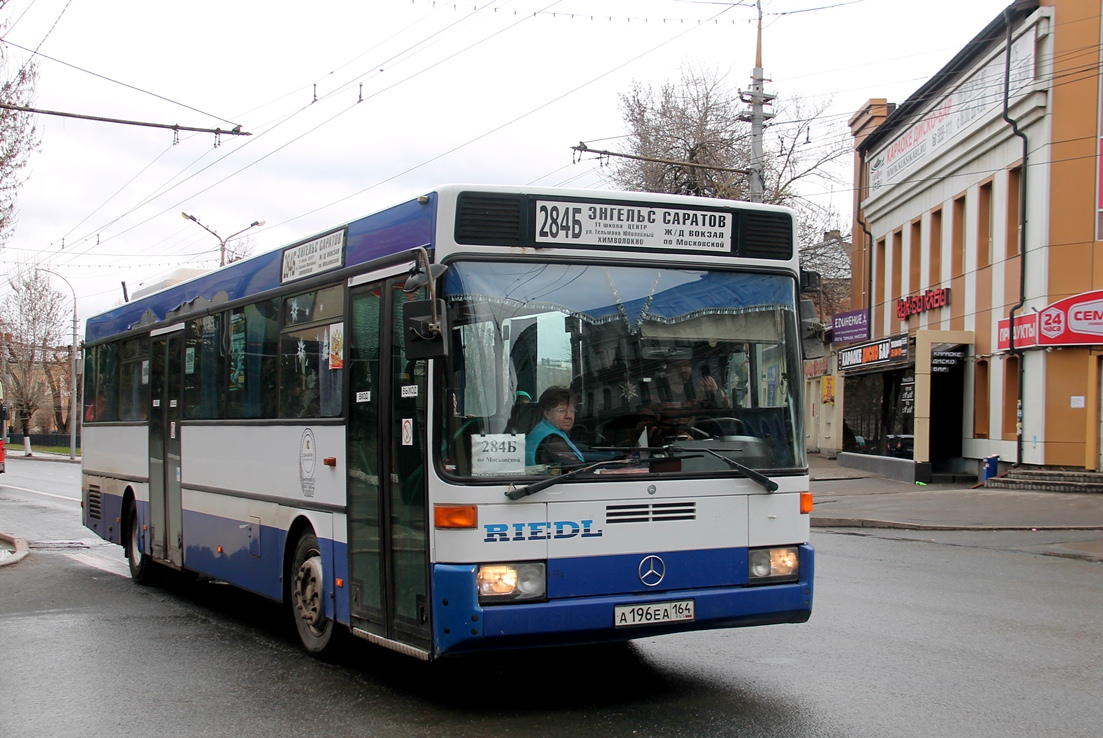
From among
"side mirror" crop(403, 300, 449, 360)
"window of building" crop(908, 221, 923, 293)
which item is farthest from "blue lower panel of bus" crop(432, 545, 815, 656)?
"window of building" crop(908, 221, 923, 293)

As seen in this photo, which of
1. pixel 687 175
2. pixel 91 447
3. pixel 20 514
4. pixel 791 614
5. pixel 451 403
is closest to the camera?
pixel 451 403

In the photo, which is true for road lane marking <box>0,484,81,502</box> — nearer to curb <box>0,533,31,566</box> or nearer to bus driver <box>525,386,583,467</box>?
curb <box>0,533,31,566</box>

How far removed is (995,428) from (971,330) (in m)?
2.64

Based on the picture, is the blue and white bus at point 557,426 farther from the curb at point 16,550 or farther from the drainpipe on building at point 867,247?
the drainpipe on building at point 867,247

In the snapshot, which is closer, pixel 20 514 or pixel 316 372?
pixel 316 372

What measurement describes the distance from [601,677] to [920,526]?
484 inches

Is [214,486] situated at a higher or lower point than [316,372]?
lower

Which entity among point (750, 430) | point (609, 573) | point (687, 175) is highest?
point (687, 175)

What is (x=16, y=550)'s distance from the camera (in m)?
14.9

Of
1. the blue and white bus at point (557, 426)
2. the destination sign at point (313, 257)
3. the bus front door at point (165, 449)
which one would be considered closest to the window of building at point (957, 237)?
the bus front door at point (165, 449)

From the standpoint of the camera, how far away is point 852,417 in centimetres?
3466

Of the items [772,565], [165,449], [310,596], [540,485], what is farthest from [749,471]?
[165,449]

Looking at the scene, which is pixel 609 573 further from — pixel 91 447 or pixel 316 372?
pixel 91 447

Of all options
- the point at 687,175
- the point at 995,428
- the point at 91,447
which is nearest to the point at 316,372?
the point at 91,447
